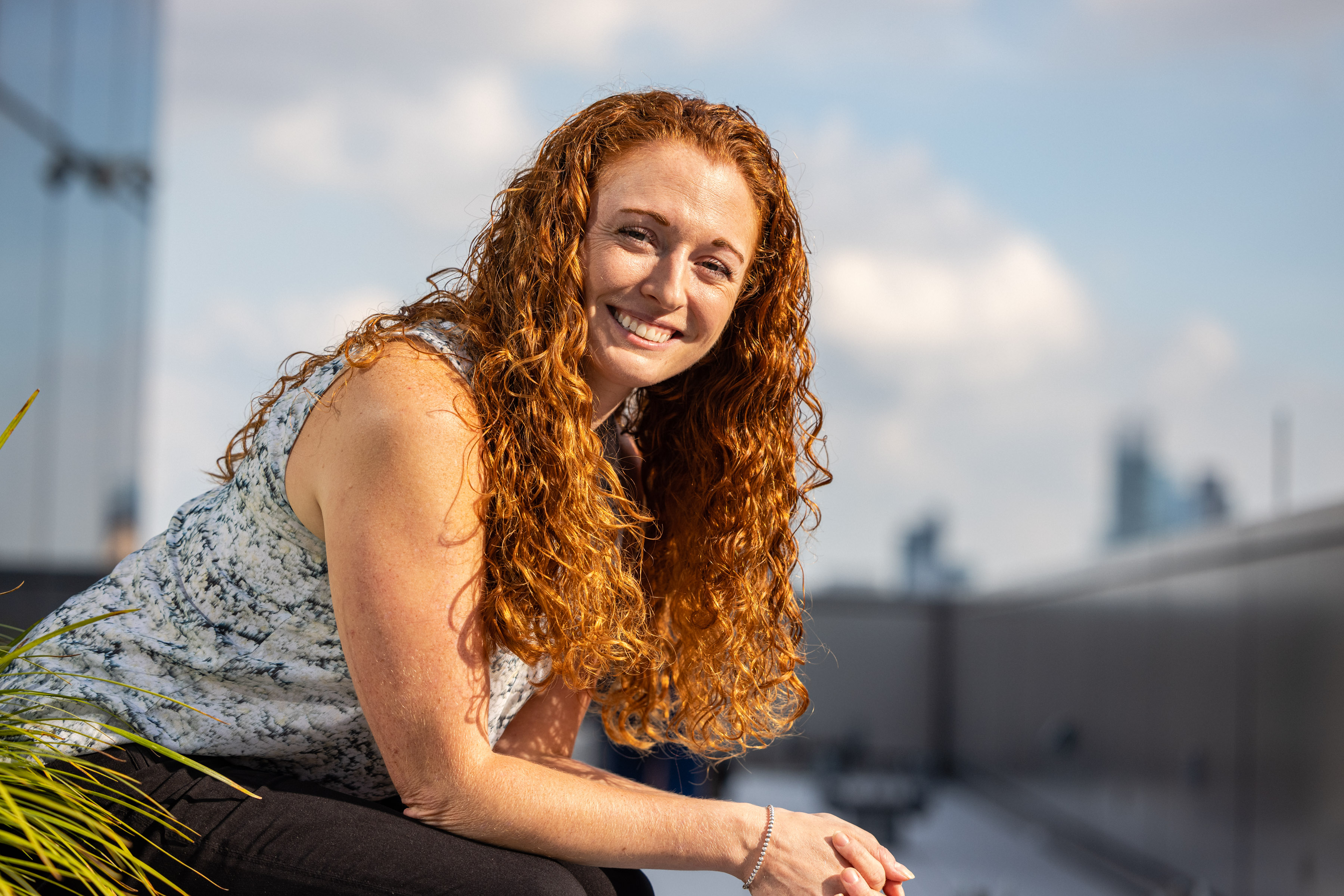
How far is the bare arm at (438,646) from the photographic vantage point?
128 centimetres

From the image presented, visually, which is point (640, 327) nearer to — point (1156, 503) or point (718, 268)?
point (718, 268)

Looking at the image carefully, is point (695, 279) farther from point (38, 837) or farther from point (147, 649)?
point (38, 837)

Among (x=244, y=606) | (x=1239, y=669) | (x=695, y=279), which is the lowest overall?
(x=1239, y=669)

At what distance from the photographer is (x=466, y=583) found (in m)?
1.33

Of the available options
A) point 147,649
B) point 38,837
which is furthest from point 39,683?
point 38,837

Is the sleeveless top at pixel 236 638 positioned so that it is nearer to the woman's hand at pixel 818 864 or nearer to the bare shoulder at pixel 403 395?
the bare shoulder at pixel 403 395

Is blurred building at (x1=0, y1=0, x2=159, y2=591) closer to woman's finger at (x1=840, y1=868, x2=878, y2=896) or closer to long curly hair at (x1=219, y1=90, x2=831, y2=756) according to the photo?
long curly hair at (x1=219, y1=90, x2=831, y2=756)

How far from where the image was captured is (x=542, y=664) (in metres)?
1.60

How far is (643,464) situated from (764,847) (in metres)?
0.74

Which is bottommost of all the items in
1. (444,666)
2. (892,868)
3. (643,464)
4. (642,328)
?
(892,868)

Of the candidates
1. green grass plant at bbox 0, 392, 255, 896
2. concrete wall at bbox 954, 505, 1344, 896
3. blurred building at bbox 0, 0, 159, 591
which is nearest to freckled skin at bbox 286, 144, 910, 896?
green grass plant at bbox 0, 392, 255, 896

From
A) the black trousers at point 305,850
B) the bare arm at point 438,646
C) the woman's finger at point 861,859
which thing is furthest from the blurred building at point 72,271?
the woman's finger at point 861,859

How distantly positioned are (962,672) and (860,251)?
97.1ft

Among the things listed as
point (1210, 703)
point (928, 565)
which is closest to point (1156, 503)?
point (928, 565)
